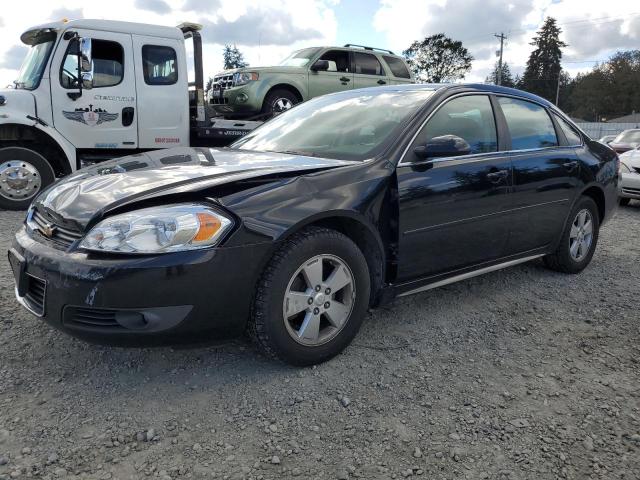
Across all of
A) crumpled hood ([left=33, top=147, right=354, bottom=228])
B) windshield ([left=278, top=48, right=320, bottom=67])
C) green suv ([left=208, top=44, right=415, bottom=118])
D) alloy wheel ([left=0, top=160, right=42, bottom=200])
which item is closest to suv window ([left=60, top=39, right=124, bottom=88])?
alloy wheel ([left=0, top=160, right=42, bottom=200])

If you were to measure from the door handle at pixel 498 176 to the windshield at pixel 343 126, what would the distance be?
679 millimetres

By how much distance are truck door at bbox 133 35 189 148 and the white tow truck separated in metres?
0.01

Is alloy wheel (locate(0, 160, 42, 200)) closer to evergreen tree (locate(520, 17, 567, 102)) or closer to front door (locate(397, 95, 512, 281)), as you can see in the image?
front door (locate(397, 95, 512, 281))

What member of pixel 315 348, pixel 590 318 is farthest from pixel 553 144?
pixel 315 348

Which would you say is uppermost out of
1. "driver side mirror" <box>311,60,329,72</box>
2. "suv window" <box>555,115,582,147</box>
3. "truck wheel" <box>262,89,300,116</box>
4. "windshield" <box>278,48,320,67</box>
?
"windshield" <box>278,48,320,67</box>

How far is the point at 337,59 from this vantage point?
35.7 ft

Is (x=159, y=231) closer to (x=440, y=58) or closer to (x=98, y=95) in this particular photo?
(x=98, y=95)

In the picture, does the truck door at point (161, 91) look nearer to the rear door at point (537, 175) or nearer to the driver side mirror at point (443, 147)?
the rear door at point (537, 175)

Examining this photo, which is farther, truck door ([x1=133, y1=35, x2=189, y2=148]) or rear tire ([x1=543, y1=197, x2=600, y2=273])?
truck door ([x1=133, y1=35, x2=189, y2=148])

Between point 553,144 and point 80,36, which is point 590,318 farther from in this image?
point 80,36

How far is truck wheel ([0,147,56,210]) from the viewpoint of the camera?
22.7 feet

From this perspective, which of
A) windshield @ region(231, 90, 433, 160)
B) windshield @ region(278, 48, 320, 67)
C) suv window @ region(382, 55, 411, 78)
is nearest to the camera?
windshield @ region(231, 90, 433, 160)

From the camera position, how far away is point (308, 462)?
7.01ft

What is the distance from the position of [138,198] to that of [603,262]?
452 centimetres
